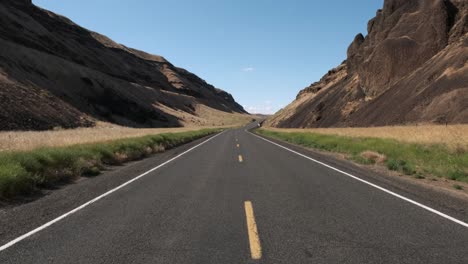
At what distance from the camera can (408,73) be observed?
4597 centimetres

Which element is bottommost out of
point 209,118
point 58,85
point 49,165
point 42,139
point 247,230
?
point 42,139

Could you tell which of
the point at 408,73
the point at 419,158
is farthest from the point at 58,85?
the point at 419,158

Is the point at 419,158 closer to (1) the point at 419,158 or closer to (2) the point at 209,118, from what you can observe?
(1) the point at 419,158

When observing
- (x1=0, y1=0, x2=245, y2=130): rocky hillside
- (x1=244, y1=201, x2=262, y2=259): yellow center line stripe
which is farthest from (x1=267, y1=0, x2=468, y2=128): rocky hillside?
(x1=0, y1=0, x2=245, y2=130): rocky hillside

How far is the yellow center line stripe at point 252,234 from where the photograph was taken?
490cm

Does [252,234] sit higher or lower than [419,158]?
lower

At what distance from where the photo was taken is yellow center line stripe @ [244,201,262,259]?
4904 mm

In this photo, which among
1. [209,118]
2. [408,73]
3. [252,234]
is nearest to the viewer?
[252,234]

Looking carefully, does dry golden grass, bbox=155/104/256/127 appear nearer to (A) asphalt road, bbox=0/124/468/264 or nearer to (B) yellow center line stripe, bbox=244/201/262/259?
(A) asphalt road, bbox=0/124/468/264

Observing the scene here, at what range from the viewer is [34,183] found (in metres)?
9.88

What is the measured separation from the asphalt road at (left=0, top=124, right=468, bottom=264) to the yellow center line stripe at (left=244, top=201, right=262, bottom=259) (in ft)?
0.04

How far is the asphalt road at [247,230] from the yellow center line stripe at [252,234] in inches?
0.5

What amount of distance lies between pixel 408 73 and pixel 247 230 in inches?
1801

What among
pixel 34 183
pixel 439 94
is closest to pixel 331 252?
pixel 34 183
